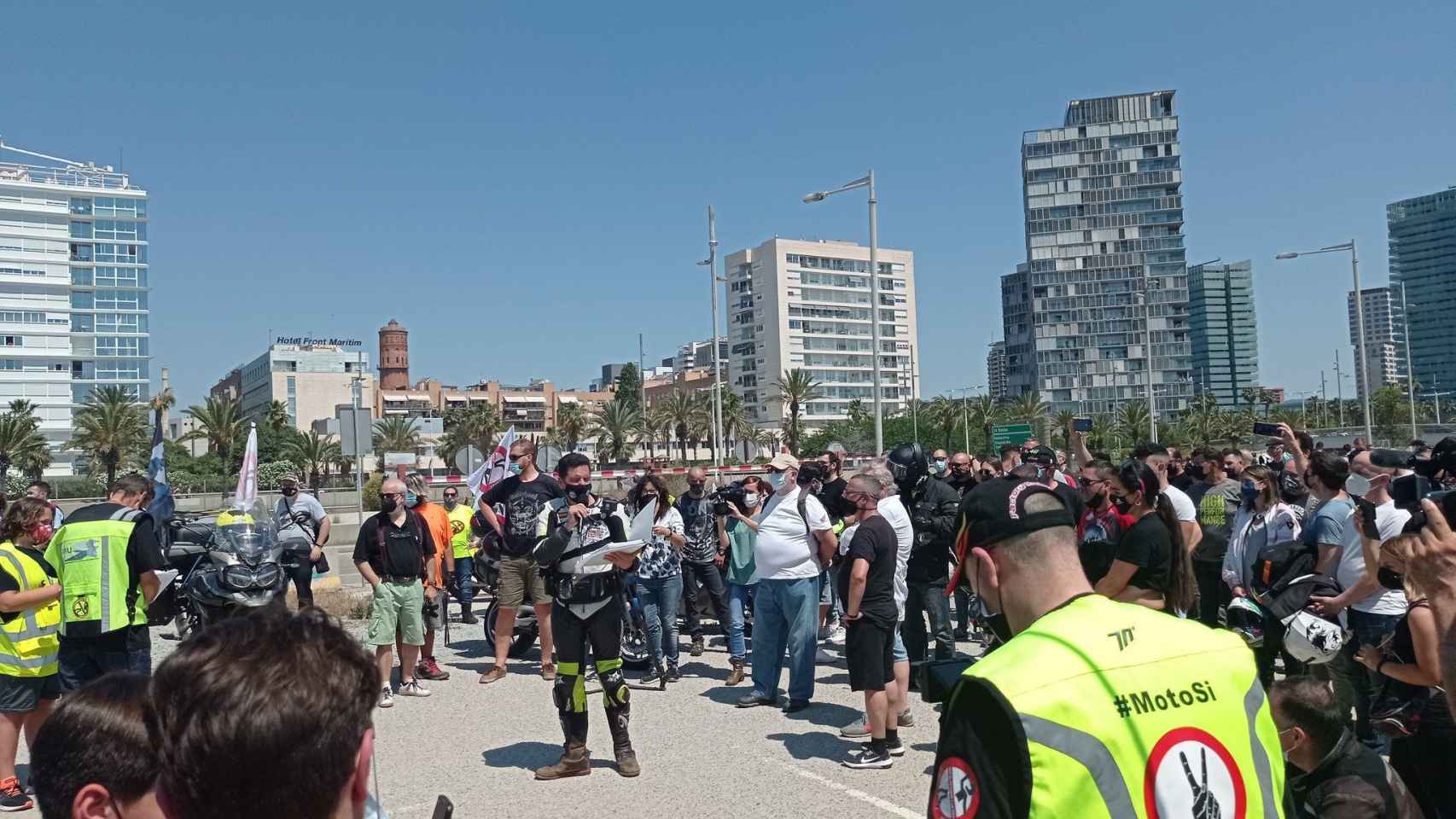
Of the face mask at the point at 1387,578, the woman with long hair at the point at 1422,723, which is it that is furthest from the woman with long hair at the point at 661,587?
the woman with long hair at the point at 1422,723

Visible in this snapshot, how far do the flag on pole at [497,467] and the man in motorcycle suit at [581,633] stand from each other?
18.0ft

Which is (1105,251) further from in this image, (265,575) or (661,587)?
(265,575)

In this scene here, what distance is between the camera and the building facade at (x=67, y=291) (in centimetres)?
9794

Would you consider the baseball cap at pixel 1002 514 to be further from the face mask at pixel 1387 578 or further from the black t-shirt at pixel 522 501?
the black t-shirt at pixel 522 501

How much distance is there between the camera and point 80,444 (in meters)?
65.6

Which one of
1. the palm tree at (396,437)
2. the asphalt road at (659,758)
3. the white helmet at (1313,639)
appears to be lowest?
the asphalt road at (659,758)

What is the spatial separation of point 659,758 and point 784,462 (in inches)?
109

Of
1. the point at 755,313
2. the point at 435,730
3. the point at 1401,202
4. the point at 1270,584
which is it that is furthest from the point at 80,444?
the point at 1401,202

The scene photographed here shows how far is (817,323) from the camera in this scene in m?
137

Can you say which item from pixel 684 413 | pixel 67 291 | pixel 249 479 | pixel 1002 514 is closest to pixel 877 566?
pixel 1002 514

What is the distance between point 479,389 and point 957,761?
15558 cm

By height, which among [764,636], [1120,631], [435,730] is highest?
[1120,631]

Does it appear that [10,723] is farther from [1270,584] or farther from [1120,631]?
[1270,584]

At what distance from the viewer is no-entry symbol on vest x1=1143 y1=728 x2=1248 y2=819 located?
1895 millimetres
